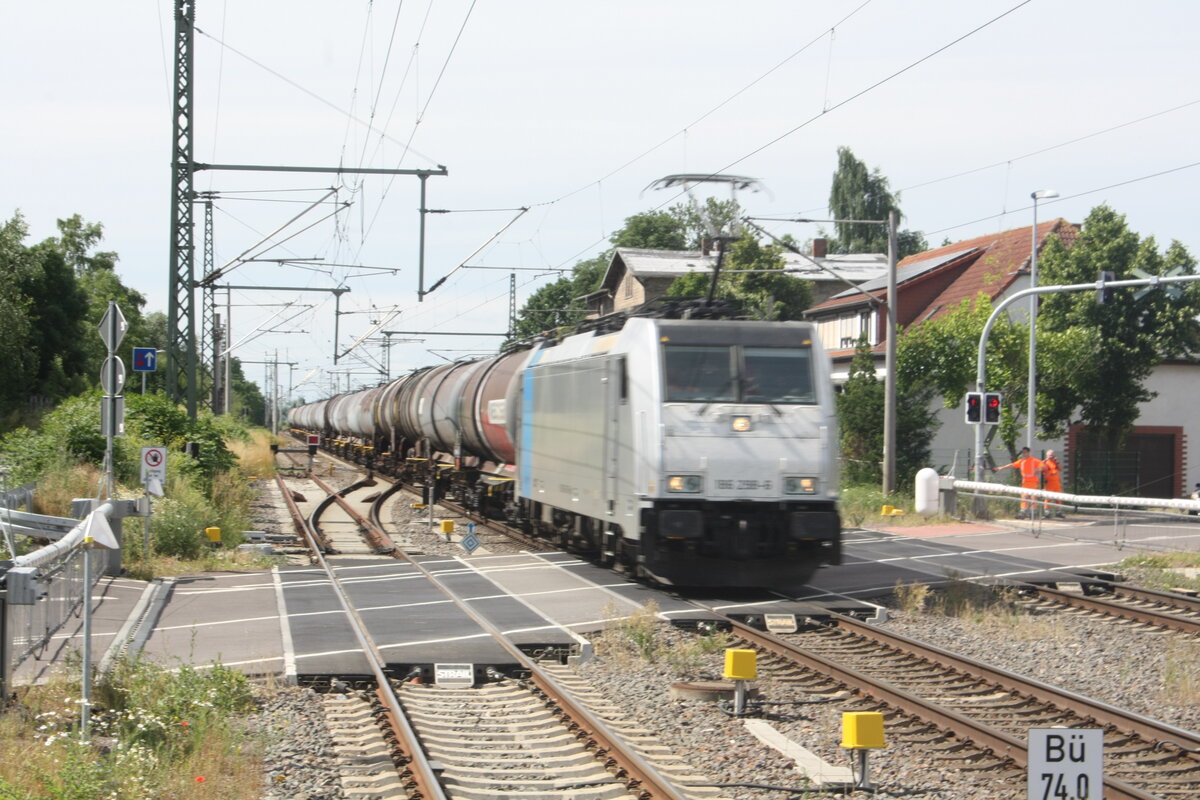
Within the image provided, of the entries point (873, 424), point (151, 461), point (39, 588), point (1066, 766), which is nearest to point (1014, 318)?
point (873, 424)

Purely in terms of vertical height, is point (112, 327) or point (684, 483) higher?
point (112, 327)

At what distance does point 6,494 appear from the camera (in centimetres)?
1532

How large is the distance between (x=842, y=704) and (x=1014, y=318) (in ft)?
115

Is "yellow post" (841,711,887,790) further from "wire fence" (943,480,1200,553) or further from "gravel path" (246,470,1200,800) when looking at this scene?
"wire fence" (943,480,1200,553)

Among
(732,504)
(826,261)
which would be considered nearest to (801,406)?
(732,504)

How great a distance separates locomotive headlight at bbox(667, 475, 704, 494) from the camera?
14.4 m

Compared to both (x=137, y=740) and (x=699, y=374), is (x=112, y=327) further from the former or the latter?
(x=137, y=740)

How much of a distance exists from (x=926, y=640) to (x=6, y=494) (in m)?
10.4

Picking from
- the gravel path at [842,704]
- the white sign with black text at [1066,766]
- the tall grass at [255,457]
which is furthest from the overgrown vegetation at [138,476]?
the white sign with black text at [1066,766]

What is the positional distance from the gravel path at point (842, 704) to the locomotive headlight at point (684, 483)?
1.99 meters

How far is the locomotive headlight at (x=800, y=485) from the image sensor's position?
575 inches

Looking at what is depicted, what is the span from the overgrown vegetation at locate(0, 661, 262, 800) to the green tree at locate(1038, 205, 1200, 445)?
31778 millimetres

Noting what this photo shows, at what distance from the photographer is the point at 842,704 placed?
390 inches

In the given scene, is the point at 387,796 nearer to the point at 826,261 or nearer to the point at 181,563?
the point at 181,563
